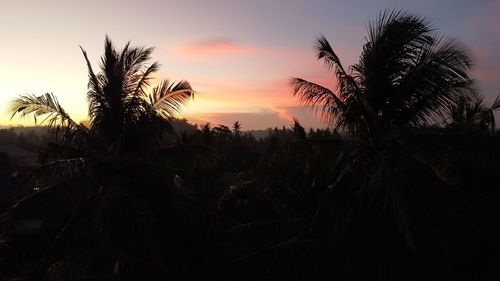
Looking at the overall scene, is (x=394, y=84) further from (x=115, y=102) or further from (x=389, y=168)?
(x=115, y=102)

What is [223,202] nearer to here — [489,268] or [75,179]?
[75,179]

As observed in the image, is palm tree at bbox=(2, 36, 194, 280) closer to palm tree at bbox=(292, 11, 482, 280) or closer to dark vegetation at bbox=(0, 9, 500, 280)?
dark vegetation at bbox=(0, 9, 500, 280)

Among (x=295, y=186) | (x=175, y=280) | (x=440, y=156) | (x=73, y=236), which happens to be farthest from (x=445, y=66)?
(x=73, y=236)

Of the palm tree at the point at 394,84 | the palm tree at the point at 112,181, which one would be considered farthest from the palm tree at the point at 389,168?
the palm tree at the point at 112,181

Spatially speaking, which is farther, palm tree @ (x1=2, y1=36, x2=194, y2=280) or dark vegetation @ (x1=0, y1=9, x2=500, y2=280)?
palm tree @ (x1=2, y1=36, x2=194, y2=280)

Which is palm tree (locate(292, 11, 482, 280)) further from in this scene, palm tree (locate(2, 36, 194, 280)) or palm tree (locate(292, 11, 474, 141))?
palm tree (locate(2, 36, 194, 280))

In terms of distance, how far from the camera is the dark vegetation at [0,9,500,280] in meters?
6.36

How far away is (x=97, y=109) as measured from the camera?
8.97 metres

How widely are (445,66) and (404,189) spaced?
103 inches

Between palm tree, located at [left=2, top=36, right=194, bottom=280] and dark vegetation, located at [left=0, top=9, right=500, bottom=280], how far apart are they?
0.03 metres

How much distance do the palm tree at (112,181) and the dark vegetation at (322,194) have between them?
3 centimetres

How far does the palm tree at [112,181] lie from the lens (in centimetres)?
756

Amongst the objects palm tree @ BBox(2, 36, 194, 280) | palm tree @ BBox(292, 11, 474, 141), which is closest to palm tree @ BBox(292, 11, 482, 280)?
palm tree @ BBox(292, 11, 474, 141)

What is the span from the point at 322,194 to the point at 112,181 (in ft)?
14.3
